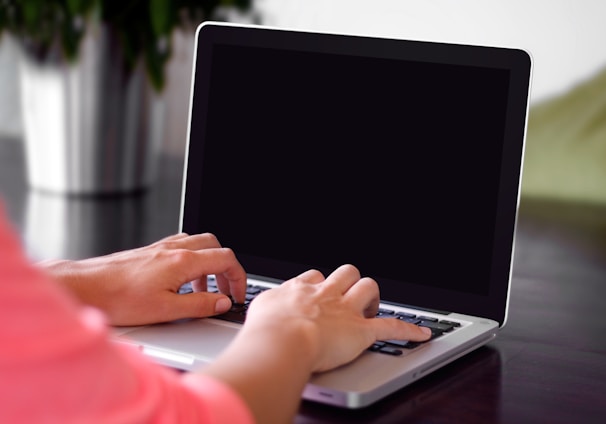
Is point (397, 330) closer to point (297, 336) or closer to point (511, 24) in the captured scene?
point (297, 336)

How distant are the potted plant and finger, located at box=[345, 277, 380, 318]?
1.53 m

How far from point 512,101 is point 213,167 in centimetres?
37

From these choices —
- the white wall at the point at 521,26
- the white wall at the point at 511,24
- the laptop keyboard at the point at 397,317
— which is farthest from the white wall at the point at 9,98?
the laptop keyboard at the point at 397,317

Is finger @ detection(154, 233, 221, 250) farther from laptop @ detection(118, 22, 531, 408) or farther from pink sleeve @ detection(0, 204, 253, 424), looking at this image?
pink sleeve @ detection(0, 204, 253, 424)

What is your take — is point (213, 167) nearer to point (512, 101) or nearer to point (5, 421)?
point (512, 101)

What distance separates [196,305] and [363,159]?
0.87 ft

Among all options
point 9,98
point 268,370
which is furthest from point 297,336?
point 9,98

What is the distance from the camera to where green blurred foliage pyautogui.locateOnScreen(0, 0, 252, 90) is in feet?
7.75

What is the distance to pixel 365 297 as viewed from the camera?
0.94 meters

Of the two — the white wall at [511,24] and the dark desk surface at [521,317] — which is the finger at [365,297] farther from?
the white wall at [511,24]

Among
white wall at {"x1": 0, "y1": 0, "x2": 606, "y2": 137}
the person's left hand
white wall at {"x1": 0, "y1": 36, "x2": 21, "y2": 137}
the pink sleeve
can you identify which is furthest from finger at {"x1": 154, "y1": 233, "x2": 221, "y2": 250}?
white wall at {"x1": 0, "y1": 36, "x2": 21, "y2": 137}

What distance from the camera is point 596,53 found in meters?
2.31

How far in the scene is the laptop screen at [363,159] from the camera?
1.04m

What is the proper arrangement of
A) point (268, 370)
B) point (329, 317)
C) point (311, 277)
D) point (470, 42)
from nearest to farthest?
point (268, 370) < point (329, 317) < point (311, 277) < point (470, 42)
